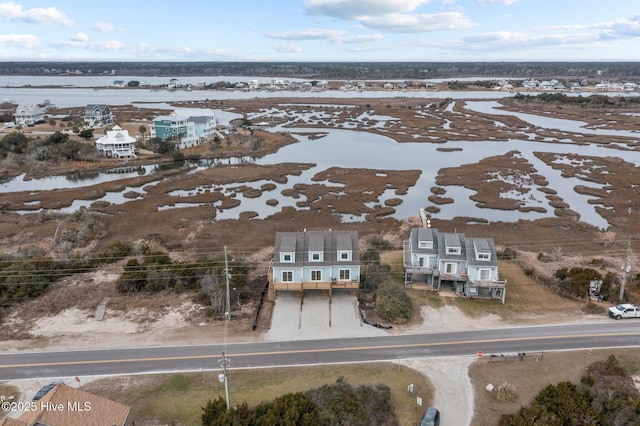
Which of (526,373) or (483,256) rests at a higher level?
(483,256)

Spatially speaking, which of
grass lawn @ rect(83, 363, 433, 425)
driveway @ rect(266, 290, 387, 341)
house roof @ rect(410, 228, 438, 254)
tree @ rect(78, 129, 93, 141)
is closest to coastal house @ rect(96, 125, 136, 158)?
tree @ rect(78, 129, 93, 141)

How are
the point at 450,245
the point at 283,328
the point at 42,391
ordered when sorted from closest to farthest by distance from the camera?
1. the point at 42,391
2. the point at 283,328
3. the point at 450,245

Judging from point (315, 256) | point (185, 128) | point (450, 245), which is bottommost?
point (315, 256)

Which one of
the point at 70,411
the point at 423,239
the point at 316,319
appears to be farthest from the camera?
the point at 423,239

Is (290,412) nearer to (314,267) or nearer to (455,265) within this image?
(314,267)

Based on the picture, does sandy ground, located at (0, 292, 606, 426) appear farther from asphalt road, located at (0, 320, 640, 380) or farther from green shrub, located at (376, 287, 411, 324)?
green shrub, located at (376, 287, 411, 324)

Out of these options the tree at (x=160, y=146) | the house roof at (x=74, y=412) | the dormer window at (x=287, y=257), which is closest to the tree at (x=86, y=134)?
the tree at (x=160, y=146)

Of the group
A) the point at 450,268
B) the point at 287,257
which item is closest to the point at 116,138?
the point at 287,257
